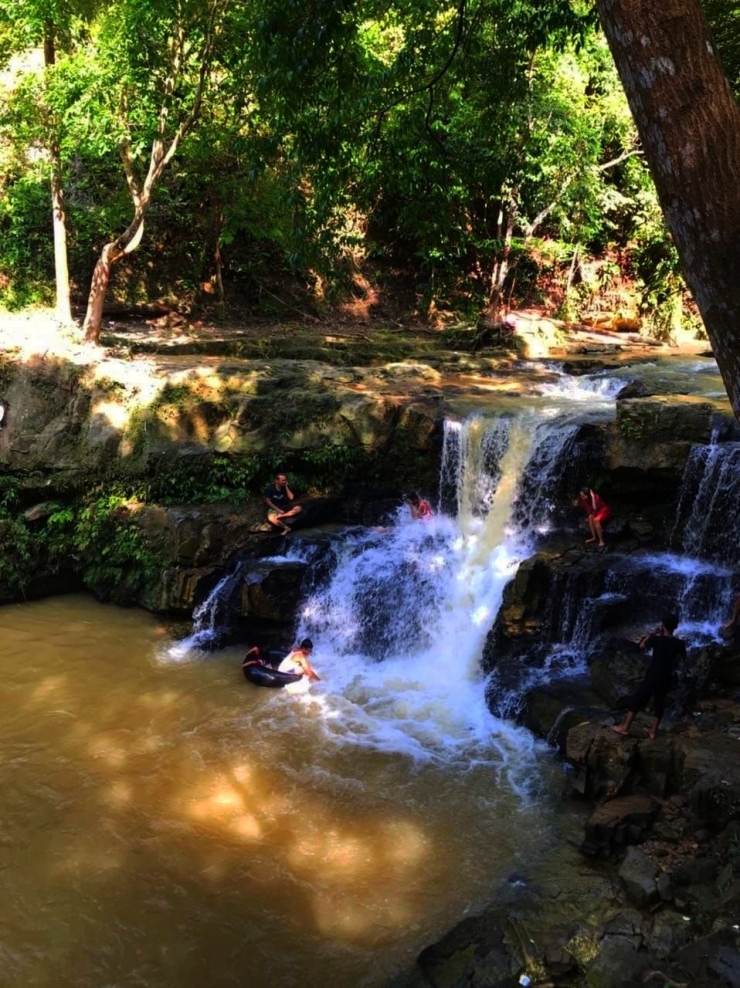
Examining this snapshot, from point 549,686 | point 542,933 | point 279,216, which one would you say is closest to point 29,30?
point 279,216

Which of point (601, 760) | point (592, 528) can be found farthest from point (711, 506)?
point (601, 760)

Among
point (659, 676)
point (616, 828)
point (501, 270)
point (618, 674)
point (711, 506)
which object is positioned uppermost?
point (501, 270)

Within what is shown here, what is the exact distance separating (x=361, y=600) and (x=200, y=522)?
2.63 meters

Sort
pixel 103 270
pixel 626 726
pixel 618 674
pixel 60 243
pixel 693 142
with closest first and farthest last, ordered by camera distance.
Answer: pixel 693 142 → pixel 626 726 → pixel 618 674 → pixel 103 270 → pixel 60 243

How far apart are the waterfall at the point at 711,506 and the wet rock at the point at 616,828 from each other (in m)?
3.73

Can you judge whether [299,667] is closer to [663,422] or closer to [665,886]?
[665,886]

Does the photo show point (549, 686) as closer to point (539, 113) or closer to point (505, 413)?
point (505, 413)

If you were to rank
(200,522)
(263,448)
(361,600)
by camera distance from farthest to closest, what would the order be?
(263,448) < (200,522) < (361,600)

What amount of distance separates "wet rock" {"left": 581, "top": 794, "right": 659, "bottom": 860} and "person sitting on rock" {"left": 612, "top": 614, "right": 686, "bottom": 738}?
29.7 inches

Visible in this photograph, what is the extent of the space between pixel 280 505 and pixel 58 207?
726 centimetres

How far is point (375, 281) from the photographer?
21047 mm

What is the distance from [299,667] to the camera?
8672 millimetres

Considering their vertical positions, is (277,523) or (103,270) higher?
(103,270)

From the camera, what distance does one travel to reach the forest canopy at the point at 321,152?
664 centimetres
